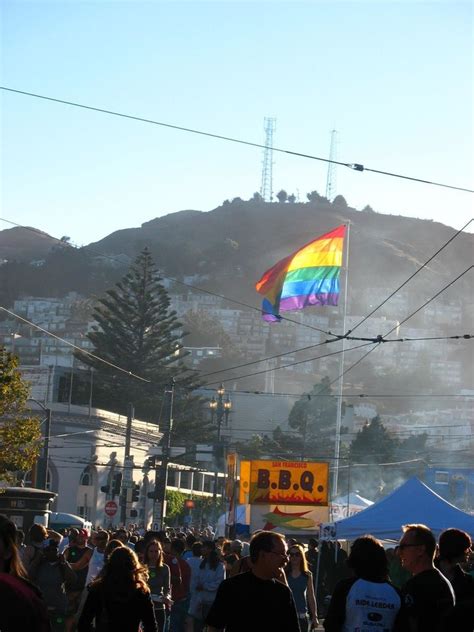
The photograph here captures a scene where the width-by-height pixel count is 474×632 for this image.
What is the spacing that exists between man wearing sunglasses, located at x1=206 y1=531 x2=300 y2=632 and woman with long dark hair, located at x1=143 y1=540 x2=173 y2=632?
5848 millimetres

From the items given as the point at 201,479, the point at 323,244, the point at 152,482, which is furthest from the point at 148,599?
the point at 201,479

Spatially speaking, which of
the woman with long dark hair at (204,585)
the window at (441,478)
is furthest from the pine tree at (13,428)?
the window at (441,478)

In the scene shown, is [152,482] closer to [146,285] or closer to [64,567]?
[146,285]

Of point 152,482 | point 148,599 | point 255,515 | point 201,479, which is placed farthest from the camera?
point 201,479

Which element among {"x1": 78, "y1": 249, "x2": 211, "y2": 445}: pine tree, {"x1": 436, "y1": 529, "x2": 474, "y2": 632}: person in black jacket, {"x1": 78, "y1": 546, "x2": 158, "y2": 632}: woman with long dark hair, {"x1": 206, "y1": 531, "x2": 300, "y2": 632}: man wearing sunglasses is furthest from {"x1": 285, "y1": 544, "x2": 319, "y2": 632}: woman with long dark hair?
{"x1": 78, "y1": 249, "x2": 211, "y2": 445}: pine tree

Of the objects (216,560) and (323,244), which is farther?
(323,244)

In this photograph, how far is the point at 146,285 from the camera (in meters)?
81.4

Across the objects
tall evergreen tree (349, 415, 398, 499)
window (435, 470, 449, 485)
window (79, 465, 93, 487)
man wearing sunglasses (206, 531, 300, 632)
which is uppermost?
tall evergreen tree (349, 415, 398, 499)

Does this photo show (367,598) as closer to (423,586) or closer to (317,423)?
(423,586)

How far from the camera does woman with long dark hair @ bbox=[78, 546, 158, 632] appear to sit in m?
8.11

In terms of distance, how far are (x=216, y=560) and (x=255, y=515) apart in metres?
9.32

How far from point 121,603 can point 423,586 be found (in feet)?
6.16

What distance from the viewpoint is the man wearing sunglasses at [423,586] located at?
7504 mm

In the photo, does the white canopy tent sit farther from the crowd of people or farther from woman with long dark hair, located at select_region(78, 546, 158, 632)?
woman with long dark hair, located at select_region(78, 546, 158, 632)
